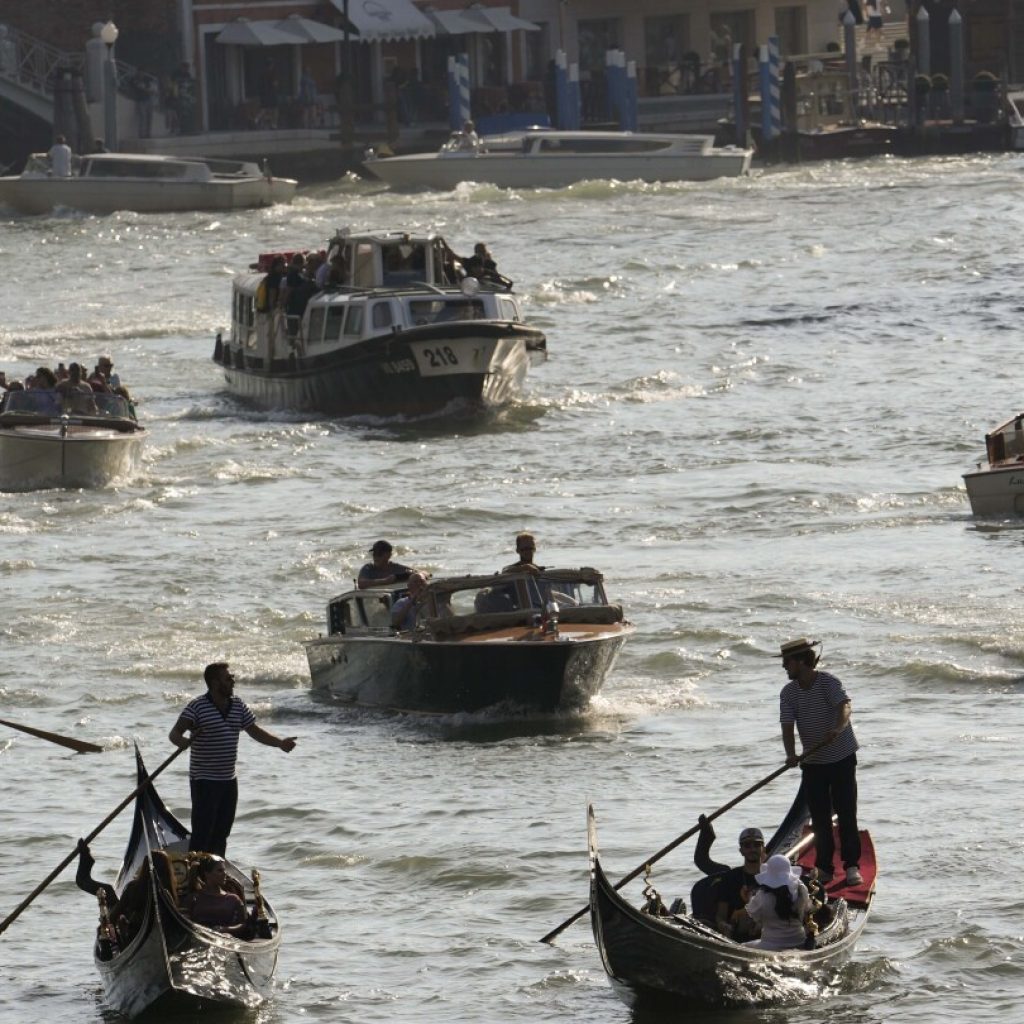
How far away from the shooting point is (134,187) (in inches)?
2169

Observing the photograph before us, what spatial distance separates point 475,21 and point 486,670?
171 ft

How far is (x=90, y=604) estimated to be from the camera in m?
23.3

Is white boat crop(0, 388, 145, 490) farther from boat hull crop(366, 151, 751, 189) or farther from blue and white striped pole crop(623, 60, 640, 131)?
blue and white striped pole crop(623, 60, 640, 131)

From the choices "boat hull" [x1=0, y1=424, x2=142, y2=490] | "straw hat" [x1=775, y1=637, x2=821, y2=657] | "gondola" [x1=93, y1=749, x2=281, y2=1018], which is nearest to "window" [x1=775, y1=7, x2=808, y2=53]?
"boat hull" [x1=0, y1=424, x2=142, y2=490]

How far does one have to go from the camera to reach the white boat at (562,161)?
5725 cm

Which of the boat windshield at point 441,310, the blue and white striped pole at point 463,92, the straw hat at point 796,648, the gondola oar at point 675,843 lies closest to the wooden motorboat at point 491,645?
the gondola oar at point 675,843

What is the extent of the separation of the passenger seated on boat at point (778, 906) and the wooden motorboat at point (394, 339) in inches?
786

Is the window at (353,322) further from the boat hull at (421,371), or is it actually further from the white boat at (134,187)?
the white boat at (134,187)

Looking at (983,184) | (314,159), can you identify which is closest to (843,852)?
(983,184)

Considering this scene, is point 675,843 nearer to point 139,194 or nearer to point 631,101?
point 139,194

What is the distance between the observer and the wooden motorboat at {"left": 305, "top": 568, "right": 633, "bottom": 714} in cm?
1830

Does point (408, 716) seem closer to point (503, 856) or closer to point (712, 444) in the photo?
point (503, 856)

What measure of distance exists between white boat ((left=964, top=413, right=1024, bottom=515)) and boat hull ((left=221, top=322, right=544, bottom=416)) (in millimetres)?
8058

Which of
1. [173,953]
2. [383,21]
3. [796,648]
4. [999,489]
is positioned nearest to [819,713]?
[796,648]
